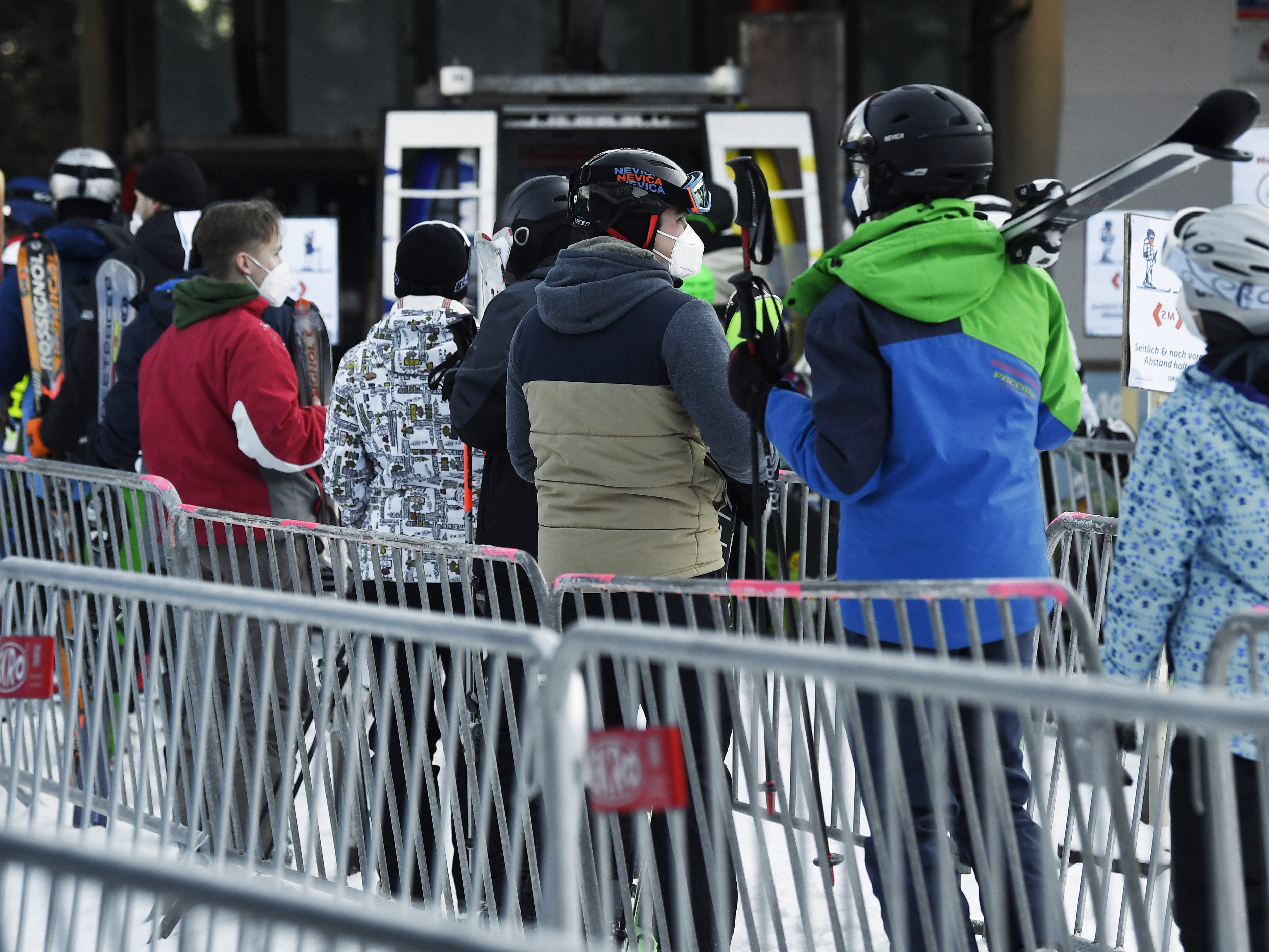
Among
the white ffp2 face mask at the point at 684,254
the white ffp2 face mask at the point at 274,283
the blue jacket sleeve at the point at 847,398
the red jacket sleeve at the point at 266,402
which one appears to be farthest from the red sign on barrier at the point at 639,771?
the white ffp2 face mask at the point at 274,283

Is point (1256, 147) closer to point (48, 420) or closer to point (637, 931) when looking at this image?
point (637, 931)

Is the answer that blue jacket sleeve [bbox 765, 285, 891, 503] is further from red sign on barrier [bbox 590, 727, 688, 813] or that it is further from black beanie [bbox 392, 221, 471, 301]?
black beanie [bbox 392, 221, 471, 301]

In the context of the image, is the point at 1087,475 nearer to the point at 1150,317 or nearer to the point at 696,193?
the point at 1150,317

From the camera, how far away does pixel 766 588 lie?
230 centimetres

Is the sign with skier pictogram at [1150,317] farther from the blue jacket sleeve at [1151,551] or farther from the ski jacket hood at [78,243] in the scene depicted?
the ski jacket hood at [78,243]

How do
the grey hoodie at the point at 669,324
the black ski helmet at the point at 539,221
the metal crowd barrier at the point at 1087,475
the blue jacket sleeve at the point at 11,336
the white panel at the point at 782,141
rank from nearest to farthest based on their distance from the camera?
1. the grey hoodie at the point at 669,324
2. the black ski helmet at the point at 539,221
3. the metal crowd barrier at the point at 1087,475
4. the blue jacket sleeve at the point at 11,336
5. the white panel at the point at 782,141

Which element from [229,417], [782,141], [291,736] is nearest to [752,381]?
[291,736]

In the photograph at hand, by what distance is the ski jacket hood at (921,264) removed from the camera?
242 centimetres

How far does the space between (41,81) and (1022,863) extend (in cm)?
1248

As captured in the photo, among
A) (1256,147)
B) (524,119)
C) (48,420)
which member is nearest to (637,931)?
(48,420)

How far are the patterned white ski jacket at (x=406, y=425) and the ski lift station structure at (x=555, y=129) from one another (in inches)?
190

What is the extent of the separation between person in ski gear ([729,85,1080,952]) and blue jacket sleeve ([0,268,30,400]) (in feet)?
11.4

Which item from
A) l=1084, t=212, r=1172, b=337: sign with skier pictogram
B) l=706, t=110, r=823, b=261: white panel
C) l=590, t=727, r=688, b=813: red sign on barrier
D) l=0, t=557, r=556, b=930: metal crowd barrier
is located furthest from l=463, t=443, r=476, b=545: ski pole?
l=706, t=110, r=823, b=261: white panel

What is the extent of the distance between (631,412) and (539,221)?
30.1 inches
